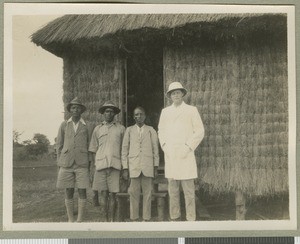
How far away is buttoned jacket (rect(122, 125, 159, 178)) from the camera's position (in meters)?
2.46

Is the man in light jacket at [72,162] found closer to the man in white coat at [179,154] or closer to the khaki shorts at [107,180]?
the khaki shorts at [107,180]

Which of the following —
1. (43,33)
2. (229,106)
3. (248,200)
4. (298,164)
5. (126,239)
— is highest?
(43,33)

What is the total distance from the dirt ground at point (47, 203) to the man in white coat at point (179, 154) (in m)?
0.05

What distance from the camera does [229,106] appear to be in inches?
97.6

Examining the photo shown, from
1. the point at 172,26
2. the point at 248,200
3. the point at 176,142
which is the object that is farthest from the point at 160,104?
the point at 248,200

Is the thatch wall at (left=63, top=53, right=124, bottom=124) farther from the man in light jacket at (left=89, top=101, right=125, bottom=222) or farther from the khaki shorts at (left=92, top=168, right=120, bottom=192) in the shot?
the khaki shorts at (left=92, top=168, right=120, bottom=192)

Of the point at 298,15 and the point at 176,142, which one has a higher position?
the point at 298,15

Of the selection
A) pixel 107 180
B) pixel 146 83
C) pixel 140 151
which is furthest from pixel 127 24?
pixel 107 180

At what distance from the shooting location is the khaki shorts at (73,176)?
2.46 m

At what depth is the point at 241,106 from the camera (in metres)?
2.47

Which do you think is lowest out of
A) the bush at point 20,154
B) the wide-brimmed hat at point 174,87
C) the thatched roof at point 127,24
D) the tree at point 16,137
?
the bush at point 20,154

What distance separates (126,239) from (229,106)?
2.41 feet

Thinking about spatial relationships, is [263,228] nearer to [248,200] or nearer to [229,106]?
[248,200]

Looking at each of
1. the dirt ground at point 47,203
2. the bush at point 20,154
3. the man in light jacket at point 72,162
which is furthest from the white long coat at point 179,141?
the bush at point 20,154
